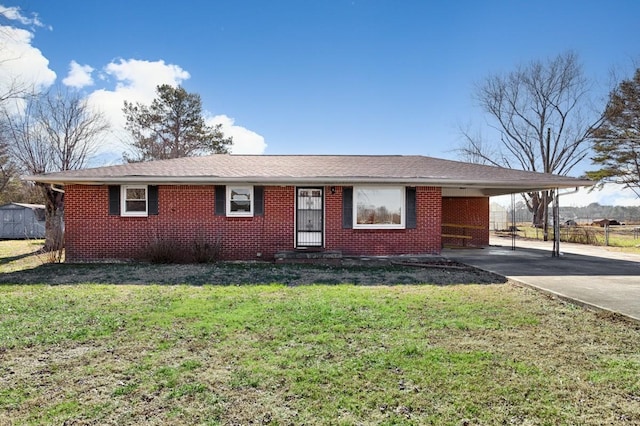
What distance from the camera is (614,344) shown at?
398cm

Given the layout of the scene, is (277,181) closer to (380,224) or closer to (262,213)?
(262,213)

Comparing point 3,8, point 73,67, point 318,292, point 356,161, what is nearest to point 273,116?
point 356,161

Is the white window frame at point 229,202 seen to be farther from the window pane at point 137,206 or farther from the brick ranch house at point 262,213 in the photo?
the window pane at point 137,206

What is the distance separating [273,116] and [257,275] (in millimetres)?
12759

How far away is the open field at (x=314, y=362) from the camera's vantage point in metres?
2.69

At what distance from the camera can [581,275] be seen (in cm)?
829

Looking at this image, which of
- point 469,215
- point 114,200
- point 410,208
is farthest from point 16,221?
point 469,215

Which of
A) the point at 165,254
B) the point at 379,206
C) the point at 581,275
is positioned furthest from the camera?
the point at 379,206

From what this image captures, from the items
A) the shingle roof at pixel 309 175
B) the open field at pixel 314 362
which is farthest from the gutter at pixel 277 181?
the open field at pixel 314 362

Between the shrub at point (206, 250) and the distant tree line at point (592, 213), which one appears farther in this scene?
the distant tree line at point (592, 213)

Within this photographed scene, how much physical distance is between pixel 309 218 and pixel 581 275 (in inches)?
275

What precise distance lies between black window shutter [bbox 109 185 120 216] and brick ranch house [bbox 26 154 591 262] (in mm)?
26

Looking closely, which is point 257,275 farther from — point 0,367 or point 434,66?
point 434,66

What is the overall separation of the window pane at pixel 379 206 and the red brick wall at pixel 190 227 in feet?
1.50
